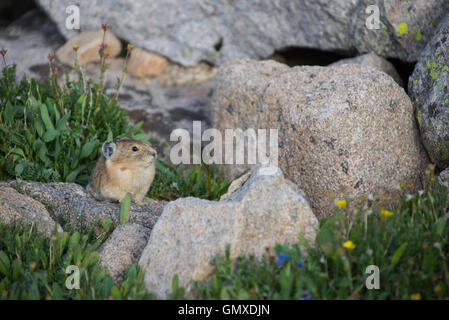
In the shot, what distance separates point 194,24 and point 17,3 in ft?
13.5

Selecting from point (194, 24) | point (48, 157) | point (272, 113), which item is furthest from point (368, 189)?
point (194, 24)

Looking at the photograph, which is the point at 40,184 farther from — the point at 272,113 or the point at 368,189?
the point at 368,189

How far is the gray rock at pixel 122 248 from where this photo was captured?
4.59m

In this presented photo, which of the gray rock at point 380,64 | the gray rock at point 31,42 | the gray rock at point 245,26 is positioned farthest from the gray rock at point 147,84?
the gray rock at point 380,64

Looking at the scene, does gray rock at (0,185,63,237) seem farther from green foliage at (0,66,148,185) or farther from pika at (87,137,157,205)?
pika at (87,137,157,205)

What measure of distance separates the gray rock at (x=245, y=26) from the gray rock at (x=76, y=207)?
3562 mm

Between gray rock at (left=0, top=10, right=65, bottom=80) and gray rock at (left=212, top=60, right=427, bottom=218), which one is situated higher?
gray rock at (left=212, top=60, right=427, bottom=218)

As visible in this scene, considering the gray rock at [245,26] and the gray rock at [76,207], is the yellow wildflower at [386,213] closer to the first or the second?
the gray rock at [76,207]

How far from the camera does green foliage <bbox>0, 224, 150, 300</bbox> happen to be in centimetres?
409

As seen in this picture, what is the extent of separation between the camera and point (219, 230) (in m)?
4.32

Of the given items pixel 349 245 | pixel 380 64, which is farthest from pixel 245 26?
pixel 349 245

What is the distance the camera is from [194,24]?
29.9 ft

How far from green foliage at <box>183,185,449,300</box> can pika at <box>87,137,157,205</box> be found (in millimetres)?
2264

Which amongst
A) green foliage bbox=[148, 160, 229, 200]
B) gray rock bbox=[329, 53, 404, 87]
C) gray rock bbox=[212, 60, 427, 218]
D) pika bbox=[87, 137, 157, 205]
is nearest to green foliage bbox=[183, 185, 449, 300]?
gray rock bbox=[212, 60, 427, 218]
